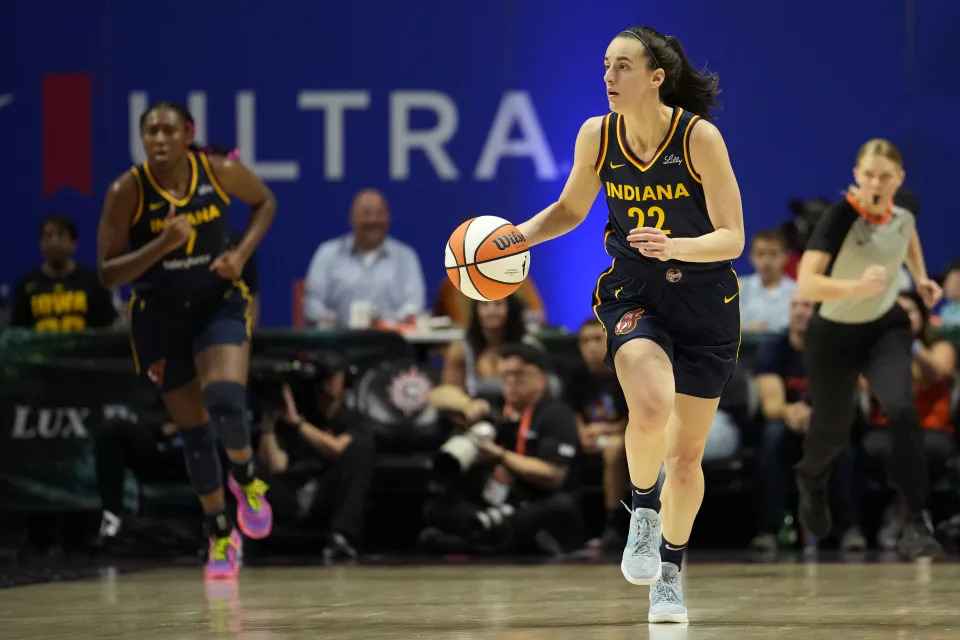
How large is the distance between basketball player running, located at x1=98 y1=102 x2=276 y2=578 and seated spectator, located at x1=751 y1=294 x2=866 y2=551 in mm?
2897

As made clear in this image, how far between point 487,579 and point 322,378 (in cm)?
230

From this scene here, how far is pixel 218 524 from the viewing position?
7.43 m

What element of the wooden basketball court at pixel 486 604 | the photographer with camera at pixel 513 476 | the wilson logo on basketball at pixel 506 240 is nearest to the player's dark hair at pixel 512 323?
the photographer with camera at pixel 513 476

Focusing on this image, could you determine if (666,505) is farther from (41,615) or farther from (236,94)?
(236,94)

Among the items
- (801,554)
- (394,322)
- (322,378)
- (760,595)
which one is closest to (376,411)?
(322,378)

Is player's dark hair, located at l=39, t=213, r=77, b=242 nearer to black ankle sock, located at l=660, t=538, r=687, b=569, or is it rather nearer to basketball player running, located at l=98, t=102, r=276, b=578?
basketball player running, located at l=98, t=102, r=276, b=578

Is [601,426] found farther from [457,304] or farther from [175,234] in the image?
[175,234]

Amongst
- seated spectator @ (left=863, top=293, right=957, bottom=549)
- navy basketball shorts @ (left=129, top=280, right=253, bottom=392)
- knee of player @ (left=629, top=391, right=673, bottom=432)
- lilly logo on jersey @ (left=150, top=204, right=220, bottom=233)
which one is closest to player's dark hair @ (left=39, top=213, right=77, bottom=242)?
navy basketball shorts @ (left=129, top=280, right=253, bottom=392)

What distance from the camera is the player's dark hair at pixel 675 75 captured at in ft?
16.5

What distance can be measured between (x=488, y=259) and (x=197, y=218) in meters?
2.54

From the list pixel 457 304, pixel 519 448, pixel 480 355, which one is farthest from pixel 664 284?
pixel 457 304

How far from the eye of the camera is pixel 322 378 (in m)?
8.81

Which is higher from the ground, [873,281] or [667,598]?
[873,281]

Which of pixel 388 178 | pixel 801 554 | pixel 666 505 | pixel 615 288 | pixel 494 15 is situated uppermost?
pixel 494 15
